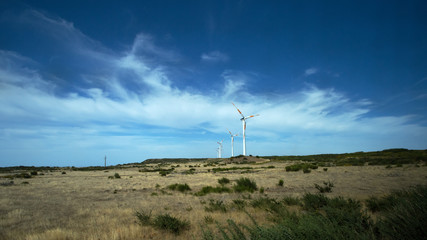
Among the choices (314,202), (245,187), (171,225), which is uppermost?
(314,202)

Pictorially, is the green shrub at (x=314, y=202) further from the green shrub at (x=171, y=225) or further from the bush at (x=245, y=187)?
the bush at (x=245, y=187)

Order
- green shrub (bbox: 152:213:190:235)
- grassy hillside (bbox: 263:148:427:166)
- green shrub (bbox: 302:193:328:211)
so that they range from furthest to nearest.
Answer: grassy hillside (bbox: 263:148:427:166), green shrub (bbox: 302:193:328:211), green shrub (bbox: 152:213:190:235)

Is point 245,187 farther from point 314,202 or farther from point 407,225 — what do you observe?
point 407,225

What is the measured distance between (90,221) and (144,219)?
2.41 m

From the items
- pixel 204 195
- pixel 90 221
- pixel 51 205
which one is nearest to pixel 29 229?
pixel 90 221

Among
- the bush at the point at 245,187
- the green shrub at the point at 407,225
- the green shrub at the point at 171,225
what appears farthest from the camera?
the bush at the point at 245,187

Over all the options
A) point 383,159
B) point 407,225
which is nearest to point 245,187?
point 407,225

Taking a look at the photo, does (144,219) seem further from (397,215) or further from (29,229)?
(397,215)

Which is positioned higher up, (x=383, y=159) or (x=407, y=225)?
(x=407, y=225)

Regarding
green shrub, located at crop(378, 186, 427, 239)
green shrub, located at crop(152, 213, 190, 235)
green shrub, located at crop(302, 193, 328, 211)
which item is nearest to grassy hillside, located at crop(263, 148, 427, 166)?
green shrub, located at crop(302, 193, 328, 211)

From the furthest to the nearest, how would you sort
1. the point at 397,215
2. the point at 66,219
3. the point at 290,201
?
the point at 290,201 → the point at 66,219 → the point at 397,215

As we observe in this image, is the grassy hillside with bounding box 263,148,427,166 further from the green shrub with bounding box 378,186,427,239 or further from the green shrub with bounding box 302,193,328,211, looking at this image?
the green shrub with bounding box 378,186,427,239

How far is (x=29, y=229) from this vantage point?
8164mm

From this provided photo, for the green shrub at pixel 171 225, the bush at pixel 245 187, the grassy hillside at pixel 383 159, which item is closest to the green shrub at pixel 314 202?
the green shrub at pixel 171 225
